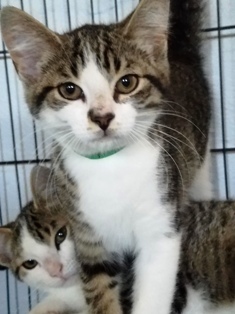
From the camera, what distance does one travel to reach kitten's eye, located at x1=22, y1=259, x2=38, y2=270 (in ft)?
4.62

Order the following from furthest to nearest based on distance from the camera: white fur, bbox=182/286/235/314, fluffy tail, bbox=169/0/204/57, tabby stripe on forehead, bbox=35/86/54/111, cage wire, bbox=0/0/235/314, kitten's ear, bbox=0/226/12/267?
cage wire, bbox=0/0/235/314 → fluffy tail, bbox=169/0/204/57 → kitten's ear, bbox=0/226/12/267 → white fur, bbox=182/286/235/314 → tabby stripe on forehead, bbox=35/86/54/111

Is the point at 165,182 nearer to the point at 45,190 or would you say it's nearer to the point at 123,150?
the point at 123,150

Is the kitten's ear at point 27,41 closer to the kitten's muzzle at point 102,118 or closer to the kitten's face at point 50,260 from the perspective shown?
the kitten's muzzle at point 102,118

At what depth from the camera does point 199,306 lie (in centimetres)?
125

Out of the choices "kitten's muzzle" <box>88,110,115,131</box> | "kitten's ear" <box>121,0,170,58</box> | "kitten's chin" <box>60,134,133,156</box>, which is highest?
"kitten's ear" <box>121,0,170,58</box>

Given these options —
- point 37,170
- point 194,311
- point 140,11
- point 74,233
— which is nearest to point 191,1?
point 140,11

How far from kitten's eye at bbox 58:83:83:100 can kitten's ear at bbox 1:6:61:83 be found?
81 mm

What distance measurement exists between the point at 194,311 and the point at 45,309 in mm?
373

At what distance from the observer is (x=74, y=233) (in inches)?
51.6

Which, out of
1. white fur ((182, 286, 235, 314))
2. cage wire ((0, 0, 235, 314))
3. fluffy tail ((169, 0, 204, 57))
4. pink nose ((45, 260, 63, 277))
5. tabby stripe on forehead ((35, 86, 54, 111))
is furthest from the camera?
cage wire ((0, 0, 235, 314))

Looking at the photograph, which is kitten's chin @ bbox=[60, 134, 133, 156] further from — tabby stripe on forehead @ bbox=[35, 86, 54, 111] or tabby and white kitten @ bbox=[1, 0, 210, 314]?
tabby stripe on forehead @ bbox=[35, 86, 54, 111]

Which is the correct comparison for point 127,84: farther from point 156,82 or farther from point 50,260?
point 50,260

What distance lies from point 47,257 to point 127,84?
497 millimetres

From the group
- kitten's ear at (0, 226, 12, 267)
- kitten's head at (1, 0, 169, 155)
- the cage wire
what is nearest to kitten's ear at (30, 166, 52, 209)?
kitten's ear at (0, 226, 12, 267)
